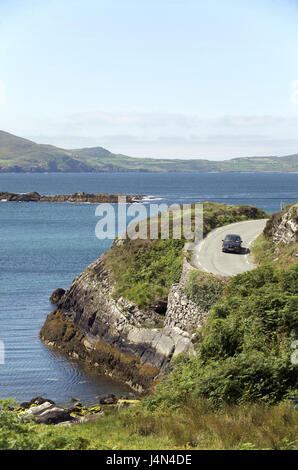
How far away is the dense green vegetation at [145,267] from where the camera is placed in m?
37.4

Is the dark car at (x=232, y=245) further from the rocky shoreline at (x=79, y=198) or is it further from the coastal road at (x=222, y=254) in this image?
the rocky shoreline at (x=79, y=198)

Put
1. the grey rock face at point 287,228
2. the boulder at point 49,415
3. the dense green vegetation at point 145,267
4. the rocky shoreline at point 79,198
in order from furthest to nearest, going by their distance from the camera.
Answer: the rocky shoreline at point 79,198, the dense green vegetation at point 145,267, the grey rock face at point 287,228, the boulder at point 49,415

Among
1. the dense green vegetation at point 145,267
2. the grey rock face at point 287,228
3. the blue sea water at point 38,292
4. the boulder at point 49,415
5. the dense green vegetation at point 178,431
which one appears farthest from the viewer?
the dense green vegetation at point 145,267

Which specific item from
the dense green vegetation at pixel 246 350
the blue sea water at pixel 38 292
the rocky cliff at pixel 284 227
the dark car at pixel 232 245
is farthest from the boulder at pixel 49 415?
the dark car at pixel 232 245

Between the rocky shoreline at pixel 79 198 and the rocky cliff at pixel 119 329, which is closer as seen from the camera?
Answer: the rocky cliff at pixel 119 329

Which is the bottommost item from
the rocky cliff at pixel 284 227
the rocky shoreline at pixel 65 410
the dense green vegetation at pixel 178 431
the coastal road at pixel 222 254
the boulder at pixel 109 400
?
the boulder at pixel 109 400

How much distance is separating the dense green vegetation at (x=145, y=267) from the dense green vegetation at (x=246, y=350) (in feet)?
34.5

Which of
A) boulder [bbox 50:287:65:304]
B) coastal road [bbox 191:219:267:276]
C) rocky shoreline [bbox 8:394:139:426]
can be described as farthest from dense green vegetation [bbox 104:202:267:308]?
rocky shoreline [bbox 8:394:139:426]

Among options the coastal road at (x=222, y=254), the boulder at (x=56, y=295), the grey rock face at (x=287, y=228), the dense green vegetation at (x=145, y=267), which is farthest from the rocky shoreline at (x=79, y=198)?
the grey rock face at (x=287, y=228)

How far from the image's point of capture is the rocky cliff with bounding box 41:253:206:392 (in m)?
31.0

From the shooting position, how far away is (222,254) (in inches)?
1593

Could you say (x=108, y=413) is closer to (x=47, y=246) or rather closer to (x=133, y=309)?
(x=133, y=309)

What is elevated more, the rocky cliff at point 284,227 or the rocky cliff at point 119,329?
the rocky cliff at point 284,227

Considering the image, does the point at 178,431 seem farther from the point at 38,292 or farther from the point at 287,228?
the point at 38,292
